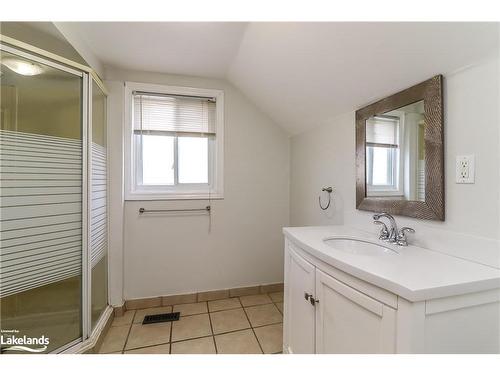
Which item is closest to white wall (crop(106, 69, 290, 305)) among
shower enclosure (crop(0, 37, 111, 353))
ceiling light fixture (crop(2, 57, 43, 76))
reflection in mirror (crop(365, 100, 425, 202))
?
shower enclosure (crop(0, 37, 111, 353))

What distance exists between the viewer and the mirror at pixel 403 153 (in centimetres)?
97

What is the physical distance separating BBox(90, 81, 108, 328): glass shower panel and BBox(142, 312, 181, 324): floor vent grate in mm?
351

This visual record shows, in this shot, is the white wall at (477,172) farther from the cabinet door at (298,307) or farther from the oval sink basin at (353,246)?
the cabinet door at (298,307)

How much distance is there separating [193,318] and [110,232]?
3.32 feet

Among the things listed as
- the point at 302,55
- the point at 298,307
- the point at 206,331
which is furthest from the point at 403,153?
the point at 206,331

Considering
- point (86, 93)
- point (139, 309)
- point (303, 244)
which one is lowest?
point (139, 309)

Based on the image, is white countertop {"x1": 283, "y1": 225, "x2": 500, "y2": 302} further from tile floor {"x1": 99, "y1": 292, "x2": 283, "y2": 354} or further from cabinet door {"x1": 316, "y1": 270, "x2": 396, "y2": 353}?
tile floor {"x1": 99, "y1": 292, "x2": 283, "y2": 354}

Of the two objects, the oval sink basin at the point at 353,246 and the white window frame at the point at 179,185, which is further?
the white window frame at the point at 179,185

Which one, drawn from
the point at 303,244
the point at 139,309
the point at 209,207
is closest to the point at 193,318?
the point at 139,309

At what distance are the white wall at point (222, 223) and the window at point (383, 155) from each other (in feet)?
3.44

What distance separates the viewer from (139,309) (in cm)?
195

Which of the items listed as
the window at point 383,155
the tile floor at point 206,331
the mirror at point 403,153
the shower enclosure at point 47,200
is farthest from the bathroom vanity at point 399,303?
the shower enclosure at point 47,200

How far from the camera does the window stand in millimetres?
1201
